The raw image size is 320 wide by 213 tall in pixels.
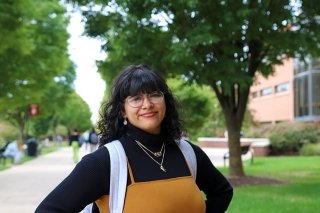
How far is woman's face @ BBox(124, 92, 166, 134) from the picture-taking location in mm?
2543

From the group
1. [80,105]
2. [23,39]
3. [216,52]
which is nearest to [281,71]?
[23,39]

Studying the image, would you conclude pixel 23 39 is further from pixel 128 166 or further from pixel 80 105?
pixel 80 105

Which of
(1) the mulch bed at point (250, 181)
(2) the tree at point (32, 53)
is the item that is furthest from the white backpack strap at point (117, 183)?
(2) the tree at point (32, 53)

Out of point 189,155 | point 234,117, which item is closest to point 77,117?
point 234,117

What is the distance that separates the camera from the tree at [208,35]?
33.8ft

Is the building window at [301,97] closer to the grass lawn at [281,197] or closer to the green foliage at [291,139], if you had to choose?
the green foliage at [291,139]

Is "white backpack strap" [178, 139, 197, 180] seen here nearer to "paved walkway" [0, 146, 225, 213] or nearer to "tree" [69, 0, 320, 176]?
"tree" [69, 0, 320, 176]

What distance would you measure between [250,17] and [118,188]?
8.61 meters

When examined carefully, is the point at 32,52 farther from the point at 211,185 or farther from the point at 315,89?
the point at 315,89

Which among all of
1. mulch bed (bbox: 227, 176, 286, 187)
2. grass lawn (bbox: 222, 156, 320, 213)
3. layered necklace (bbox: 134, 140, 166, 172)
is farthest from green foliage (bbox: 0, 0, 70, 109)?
layered necklace (bbox: 134, 140, 166, 172)

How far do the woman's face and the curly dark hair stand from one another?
0.10 ft

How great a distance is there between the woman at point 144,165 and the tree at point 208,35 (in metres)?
6.72

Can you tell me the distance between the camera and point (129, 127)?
2596mm

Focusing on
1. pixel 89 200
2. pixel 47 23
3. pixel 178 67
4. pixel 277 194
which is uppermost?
pixel 47 23
